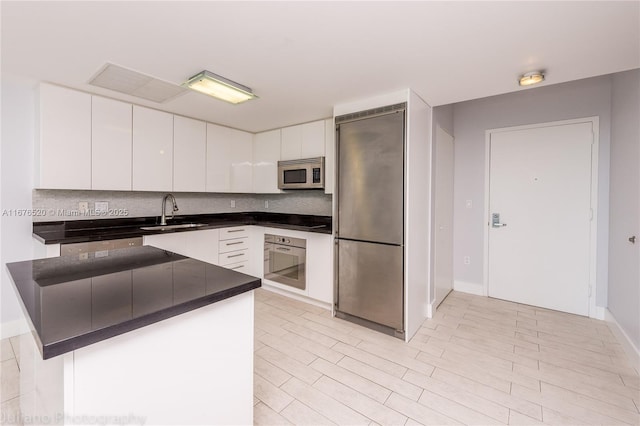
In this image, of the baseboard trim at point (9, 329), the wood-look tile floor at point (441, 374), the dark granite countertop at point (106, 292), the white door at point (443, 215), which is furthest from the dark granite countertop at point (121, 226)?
the white door at point (443, 215)

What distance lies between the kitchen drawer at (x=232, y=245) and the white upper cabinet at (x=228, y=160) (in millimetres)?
728

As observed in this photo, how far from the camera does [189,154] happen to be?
135 inches

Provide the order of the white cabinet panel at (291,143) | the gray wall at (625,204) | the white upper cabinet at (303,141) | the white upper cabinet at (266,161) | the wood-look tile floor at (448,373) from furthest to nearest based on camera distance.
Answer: the white upper cabinet at (266,161) < the white cabinet panel at (291,143) < the white upper cabinet at (303,141) < the gray wall at (625,204) < the wood-look tile floor at (448,373)

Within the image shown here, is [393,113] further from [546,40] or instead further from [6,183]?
[6,183]

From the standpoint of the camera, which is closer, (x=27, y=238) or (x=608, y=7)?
(x=608, y=7)

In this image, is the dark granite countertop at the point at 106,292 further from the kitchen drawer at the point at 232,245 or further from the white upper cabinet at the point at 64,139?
the kitchen drawer at the point at 232,245

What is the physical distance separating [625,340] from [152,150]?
189 inches

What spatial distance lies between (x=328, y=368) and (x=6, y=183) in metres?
3.22

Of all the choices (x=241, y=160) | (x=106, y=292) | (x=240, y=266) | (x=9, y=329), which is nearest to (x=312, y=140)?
(x=241, y=160)

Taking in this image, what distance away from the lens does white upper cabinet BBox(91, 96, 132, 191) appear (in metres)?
2.66

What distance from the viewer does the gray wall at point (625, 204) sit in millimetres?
2225

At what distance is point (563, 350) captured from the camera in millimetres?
2352

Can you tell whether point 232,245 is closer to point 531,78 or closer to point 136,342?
point 136,342

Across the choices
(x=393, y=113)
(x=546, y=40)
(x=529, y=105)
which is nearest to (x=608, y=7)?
(x=546, y=40)
